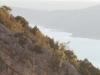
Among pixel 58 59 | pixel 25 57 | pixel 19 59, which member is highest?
pixel 58 59

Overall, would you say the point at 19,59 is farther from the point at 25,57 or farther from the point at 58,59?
the point at 58,59

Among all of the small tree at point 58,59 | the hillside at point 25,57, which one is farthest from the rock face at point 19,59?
the small tree at point 58,59

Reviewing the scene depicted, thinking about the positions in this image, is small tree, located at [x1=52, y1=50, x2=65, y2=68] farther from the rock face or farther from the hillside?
the rock face

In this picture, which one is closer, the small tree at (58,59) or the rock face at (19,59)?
the rock face at (19,59)

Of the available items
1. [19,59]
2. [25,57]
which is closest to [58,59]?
[25,57]

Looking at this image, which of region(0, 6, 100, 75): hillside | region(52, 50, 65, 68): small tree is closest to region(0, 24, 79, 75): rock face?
region(0, 6, 100, 75): hillside

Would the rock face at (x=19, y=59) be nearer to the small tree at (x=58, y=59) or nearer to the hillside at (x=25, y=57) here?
the hillside at (x=25, y=57)

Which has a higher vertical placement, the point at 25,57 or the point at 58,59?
the point at 58,59

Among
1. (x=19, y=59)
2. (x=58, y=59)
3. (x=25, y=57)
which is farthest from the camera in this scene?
(x=58, y=59)
